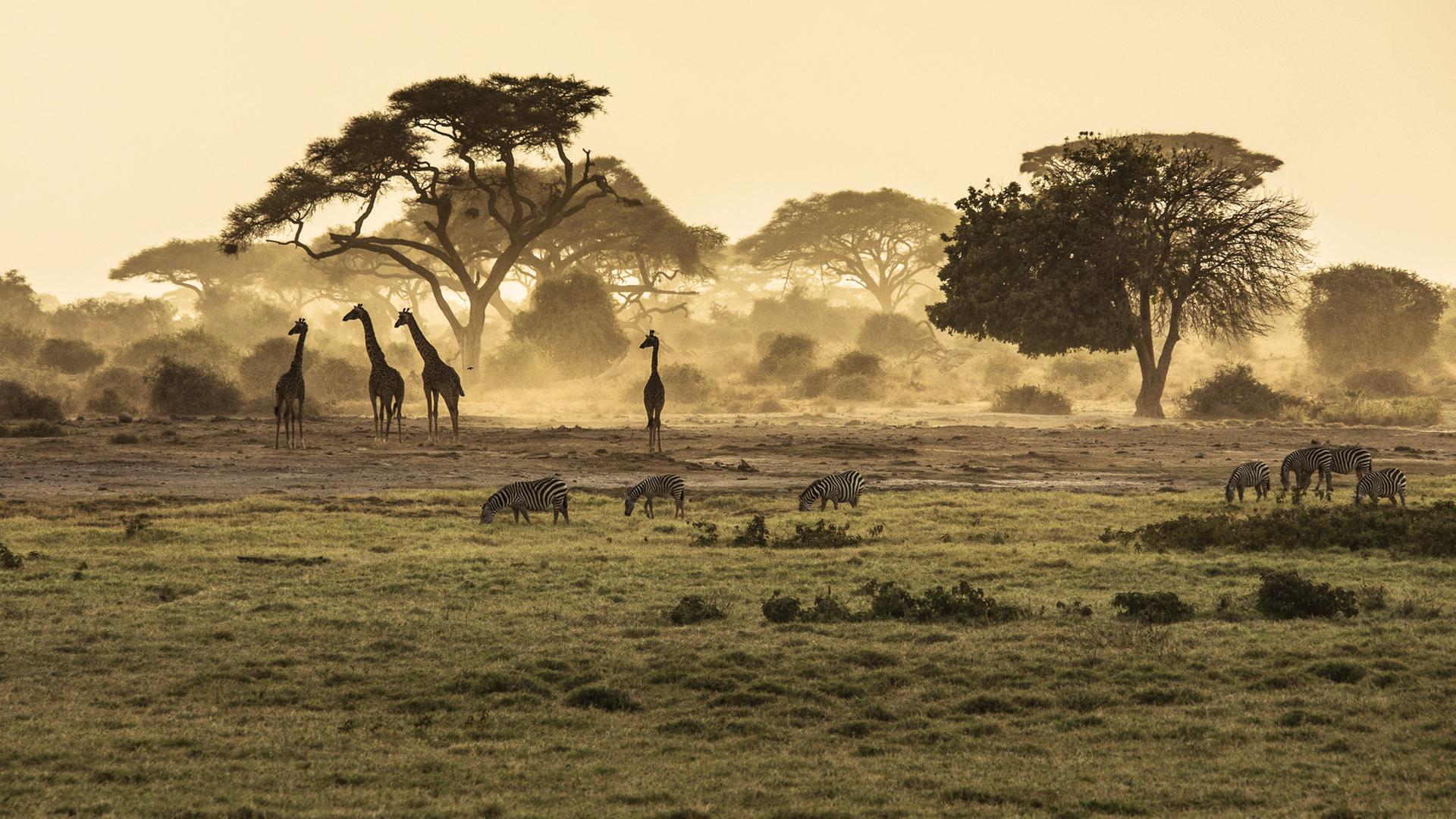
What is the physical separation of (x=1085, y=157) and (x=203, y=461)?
1245 inches

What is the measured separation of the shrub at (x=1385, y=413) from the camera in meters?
45.0

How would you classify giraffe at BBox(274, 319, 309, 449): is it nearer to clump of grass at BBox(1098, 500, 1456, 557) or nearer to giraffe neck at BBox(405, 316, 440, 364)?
giraffe neck at BBox(405, 316, 440, 364)

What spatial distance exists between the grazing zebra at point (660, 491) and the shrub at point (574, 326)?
43.5m

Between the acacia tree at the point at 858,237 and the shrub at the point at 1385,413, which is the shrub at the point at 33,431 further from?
the acacia tree at the point at 858,237

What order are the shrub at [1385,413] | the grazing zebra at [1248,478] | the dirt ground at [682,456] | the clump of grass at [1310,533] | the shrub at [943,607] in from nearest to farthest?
the shrub at [943,607] → the clump of grass at [1310,533] → the grazing zebra at [1248,478] → the dirt ground at [682,456] → the shrub at [1385,413]

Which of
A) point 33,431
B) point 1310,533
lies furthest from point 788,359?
point 1310,533

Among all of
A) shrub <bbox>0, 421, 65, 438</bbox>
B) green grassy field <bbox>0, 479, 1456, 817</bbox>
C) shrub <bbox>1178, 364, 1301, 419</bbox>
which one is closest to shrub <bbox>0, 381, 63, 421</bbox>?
shrub <bbox>0, 421, 65, 438</bbox>

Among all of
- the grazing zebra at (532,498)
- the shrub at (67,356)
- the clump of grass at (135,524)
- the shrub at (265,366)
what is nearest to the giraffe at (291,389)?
the clump of grass at (135,524)

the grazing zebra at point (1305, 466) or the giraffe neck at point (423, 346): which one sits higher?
the giraffe neck at point (423, 346)

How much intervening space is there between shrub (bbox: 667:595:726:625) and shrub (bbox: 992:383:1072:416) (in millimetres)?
38201

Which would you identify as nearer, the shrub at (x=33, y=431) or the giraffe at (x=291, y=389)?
the giraffe at (x=291, y=389)

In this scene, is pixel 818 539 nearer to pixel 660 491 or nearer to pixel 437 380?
pixel 660 491

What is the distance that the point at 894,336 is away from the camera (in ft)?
267

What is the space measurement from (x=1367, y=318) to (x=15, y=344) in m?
64.3
